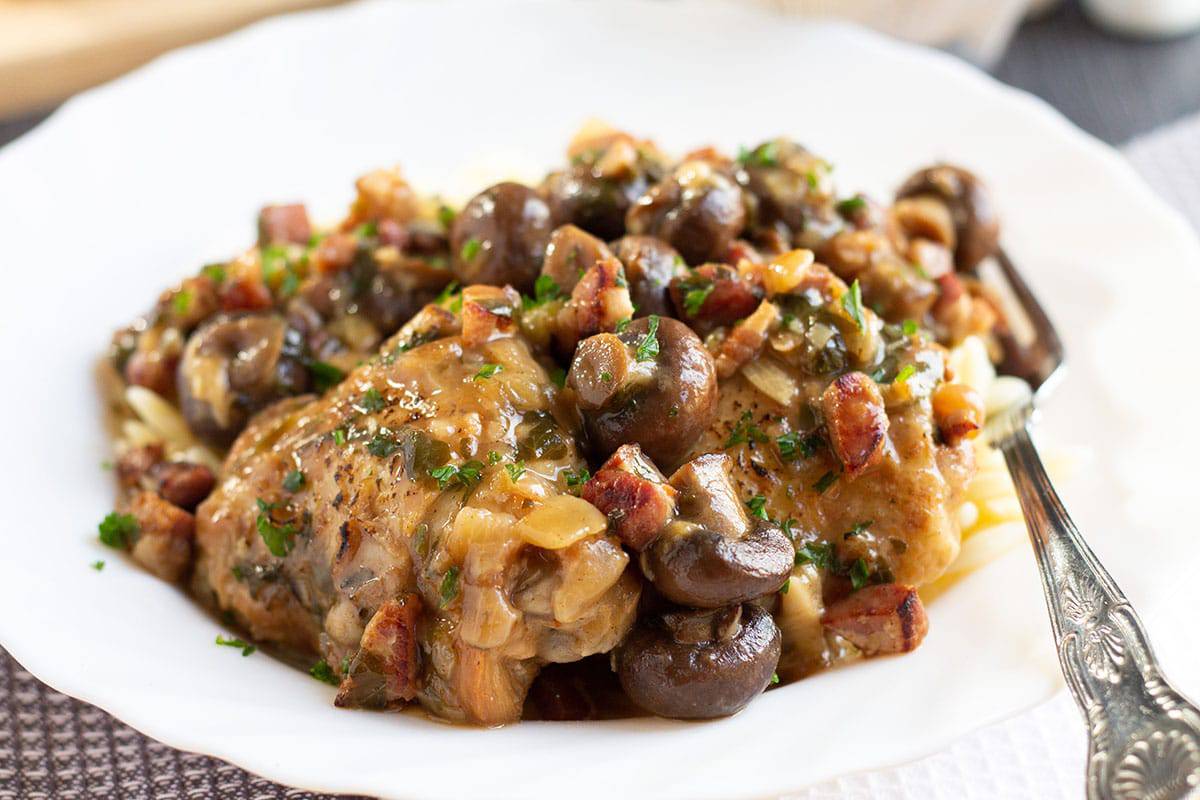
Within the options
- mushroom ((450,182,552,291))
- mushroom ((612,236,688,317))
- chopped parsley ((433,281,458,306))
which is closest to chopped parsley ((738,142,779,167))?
mushroom ((612,236,688,317))

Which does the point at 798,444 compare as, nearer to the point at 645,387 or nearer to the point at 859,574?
the point at 859,574

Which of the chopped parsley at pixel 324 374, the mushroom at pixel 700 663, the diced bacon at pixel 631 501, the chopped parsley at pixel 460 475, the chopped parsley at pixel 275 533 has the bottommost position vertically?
the chopped parsley at pixel 324 374

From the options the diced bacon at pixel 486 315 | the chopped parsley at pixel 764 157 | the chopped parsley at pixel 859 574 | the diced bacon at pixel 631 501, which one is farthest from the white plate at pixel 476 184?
the chopped parsley at pixel 764 157

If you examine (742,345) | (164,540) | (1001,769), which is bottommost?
(164,540)

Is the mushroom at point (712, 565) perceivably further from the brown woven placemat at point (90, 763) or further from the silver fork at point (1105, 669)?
the brown woven placemat at point (90, 763)

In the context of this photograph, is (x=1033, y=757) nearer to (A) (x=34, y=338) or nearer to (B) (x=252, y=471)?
(B) (x=252, y=471)

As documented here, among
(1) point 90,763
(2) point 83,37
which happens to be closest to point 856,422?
(1) point 90,763
